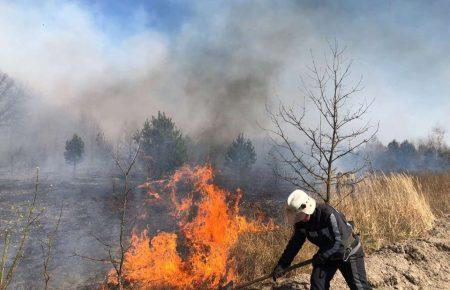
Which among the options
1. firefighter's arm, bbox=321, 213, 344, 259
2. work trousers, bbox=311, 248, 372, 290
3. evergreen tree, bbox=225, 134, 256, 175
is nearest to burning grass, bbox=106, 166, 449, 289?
work trousers, bbox=311, 248, 372, 290

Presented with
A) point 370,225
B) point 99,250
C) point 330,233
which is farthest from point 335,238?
point 99,250

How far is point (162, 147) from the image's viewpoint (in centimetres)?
2561

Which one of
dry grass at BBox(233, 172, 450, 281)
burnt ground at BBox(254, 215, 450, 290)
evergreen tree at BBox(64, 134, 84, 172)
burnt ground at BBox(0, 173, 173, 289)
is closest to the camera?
burnt ground at BBox(254, 215, 450, 290)

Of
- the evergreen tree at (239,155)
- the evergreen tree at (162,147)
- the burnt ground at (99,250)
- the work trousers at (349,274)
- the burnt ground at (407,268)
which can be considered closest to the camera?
the work trousers at (349,274)

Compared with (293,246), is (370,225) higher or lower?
higher

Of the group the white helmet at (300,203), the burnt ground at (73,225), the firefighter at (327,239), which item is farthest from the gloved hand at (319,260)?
the burnt ground at (73,225)

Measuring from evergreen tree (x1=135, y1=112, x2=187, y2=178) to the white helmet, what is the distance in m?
21.4

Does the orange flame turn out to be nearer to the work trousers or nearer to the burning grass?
the burning grass

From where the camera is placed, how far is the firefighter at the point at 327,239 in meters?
4.11

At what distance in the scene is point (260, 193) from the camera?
27.8 meters

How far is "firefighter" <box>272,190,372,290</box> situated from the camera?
4.11m

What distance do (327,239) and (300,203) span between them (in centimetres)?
54

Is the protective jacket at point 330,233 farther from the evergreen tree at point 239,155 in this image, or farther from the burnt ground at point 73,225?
the evergreen tree at point 239,155

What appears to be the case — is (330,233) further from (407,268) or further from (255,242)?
(255,242)
